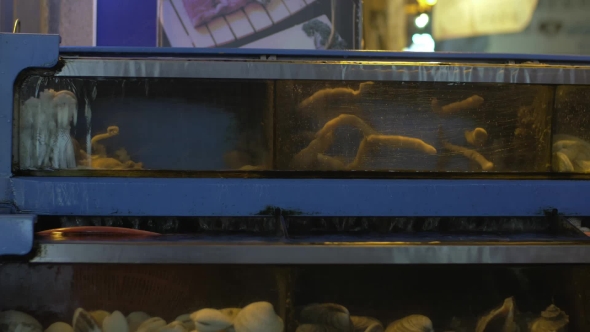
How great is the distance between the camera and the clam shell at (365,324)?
1.50 metres

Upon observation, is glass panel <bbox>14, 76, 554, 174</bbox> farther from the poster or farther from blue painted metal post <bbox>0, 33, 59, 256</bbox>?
the poster

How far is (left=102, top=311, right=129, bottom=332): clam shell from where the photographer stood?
57.7 inches

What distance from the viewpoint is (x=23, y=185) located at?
1.53 metres

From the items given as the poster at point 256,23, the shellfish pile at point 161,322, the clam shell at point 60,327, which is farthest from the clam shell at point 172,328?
the poster at point 256,23

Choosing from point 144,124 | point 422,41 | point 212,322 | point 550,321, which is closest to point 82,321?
point 212,322

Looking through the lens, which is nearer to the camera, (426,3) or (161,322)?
(161,322)

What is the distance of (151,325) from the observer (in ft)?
4.84

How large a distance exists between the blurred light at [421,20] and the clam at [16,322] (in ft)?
8.24

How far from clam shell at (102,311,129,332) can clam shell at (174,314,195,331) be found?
0.44 ft

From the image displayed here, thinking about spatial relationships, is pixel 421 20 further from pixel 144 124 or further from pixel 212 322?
pixel 212 322

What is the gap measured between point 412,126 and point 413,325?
1.78 ft

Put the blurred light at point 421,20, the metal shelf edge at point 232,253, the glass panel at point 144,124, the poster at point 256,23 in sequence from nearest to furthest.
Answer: the metal shelf edge at point 232,253 → the glass panel at point 144,124 → the poster at point 256,23 → the blurred light at point 421,20

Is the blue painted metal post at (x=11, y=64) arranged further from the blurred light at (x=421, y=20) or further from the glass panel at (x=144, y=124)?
the blurred light at (x=421, y=20)

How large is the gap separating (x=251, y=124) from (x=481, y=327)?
82 cm
